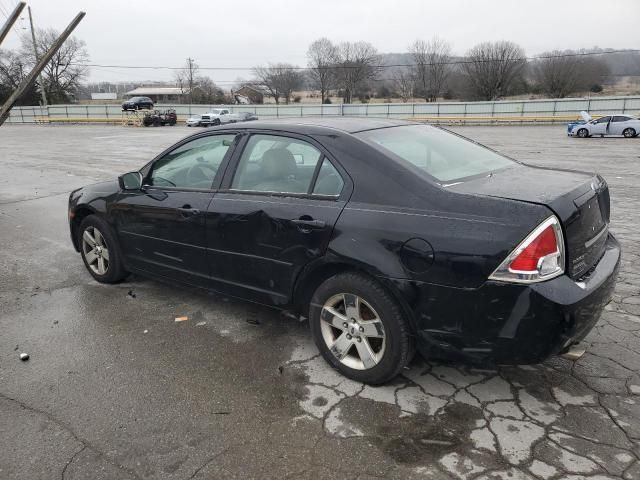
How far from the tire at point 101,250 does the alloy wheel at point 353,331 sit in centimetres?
246

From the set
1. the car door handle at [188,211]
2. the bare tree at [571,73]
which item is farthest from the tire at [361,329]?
the bare tree at [571,73]

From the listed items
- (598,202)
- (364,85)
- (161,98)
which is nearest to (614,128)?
(598,202)

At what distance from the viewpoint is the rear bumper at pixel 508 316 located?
2527 mm

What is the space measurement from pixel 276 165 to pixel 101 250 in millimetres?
2335

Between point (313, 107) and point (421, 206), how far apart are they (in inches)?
1751

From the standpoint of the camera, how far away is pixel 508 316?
258 cm

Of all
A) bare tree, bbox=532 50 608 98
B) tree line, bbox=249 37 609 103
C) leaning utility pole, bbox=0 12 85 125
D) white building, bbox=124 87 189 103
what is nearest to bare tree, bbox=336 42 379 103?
tree line, bbox=249 37 609 103

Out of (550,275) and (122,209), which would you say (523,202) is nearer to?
(550,275)

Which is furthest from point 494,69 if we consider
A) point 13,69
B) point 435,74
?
point 13,69

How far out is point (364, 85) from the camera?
71.1 m

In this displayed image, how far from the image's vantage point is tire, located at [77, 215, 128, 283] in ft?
15.6

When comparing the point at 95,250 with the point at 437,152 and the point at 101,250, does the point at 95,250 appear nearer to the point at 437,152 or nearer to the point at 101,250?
the point at 101,250

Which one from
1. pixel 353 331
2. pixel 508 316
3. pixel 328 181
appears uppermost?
pixel 328 181

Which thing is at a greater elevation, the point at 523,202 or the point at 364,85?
the point at 364,85
